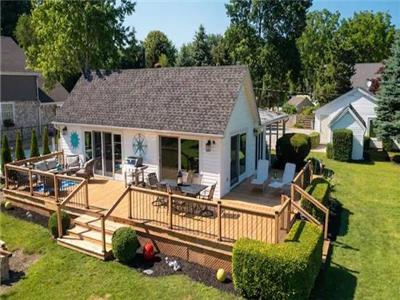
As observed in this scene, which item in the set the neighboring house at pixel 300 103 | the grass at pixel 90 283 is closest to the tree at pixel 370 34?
the neighboring house at pixel 300 103

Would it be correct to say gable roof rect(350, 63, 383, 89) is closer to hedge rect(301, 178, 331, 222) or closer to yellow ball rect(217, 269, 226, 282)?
hedge rect(301, 178, 331, 222)

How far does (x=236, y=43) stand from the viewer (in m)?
44.5

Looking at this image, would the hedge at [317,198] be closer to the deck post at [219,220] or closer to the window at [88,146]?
the deck post at [219,220]

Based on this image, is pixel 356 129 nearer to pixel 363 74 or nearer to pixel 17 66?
pixel 363 74

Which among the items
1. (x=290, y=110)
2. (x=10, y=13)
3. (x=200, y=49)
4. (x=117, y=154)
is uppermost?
(x=10, y=13)

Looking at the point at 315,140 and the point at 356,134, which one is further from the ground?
the point at 356,134

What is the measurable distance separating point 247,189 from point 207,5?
1393cm

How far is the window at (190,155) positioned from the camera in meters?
14.1

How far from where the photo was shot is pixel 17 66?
95.1 feet

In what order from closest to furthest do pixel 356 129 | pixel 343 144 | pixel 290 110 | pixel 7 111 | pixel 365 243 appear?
pixel 365 243 → pixel 343 144 → pixel 356 129 → pixel 7 111 → pixel 290 110

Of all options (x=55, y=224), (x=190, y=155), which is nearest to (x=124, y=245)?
(x=55, y=224)

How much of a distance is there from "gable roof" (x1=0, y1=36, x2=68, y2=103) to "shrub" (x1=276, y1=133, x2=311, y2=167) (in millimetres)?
20581

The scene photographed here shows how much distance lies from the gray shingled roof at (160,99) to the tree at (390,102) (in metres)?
14.3

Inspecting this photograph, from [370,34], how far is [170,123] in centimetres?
5861
